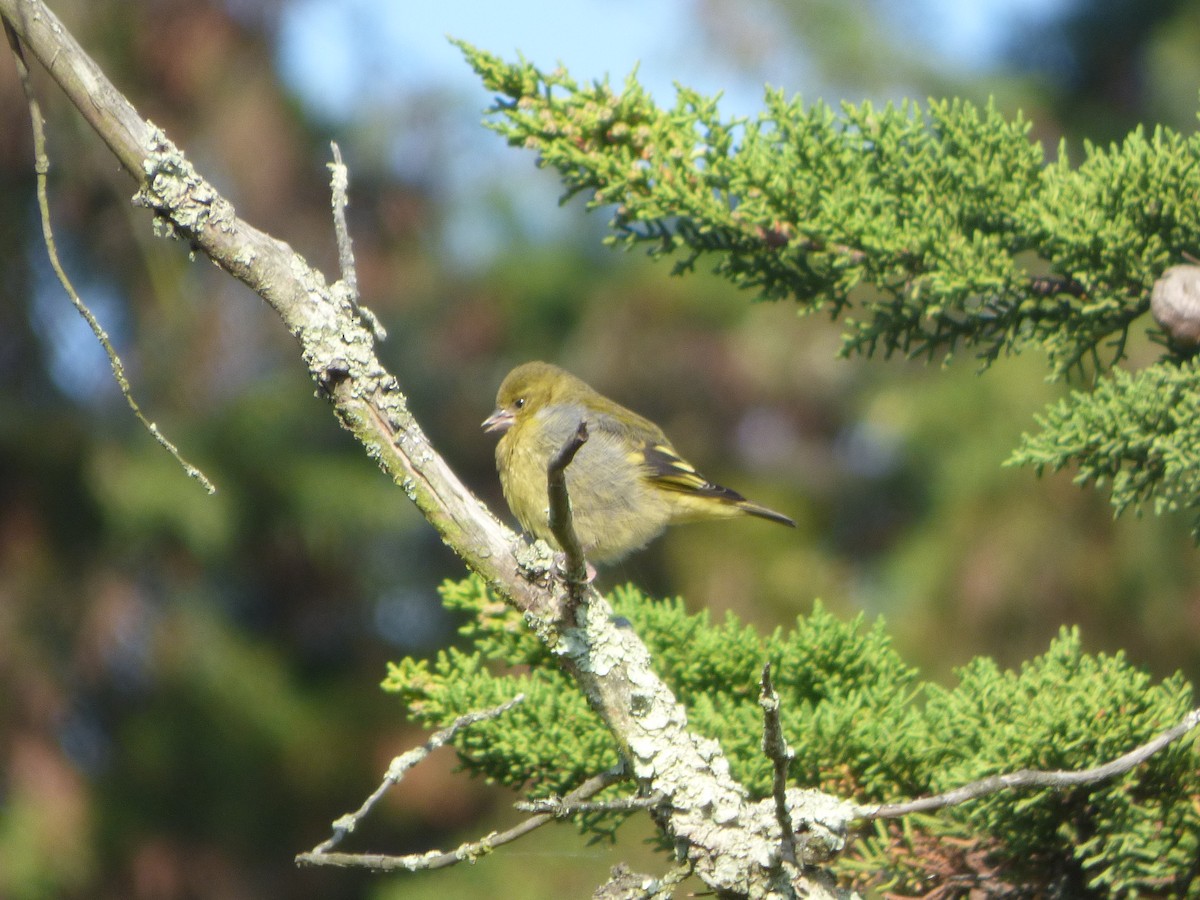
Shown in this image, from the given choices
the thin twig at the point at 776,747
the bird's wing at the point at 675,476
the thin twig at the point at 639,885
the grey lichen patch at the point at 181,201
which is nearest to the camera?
the thin twig at the point at 776,747

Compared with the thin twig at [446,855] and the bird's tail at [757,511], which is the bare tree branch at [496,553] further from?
the bird's tail at [757,511]

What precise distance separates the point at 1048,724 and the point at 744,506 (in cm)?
204

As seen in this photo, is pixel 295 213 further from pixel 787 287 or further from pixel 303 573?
pixel 787 287

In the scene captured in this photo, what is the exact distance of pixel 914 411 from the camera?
7812 mm

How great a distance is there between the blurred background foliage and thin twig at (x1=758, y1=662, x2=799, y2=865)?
4970 mm

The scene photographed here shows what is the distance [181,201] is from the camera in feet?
6.15

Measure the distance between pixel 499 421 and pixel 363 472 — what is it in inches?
163

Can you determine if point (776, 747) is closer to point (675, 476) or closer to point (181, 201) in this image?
point (181, 201)

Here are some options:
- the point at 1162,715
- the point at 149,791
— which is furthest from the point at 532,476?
the point at 149,791

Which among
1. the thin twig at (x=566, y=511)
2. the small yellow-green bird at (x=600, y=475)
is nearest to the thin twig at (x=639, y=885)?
the thin twig at (x=566, y=511)

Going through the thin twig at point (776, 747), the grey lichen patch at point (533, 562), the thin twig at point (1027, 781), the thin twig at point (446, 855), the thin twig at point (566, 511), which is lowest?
the thin twig at point (446, 855)

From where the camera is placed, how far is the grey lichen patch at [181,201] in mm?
1865

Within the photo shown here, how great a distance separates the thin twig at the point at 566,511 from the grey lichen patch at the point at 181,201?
0.60 metres

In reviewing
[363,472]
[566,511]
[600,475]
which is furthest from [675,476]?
[363,472]
